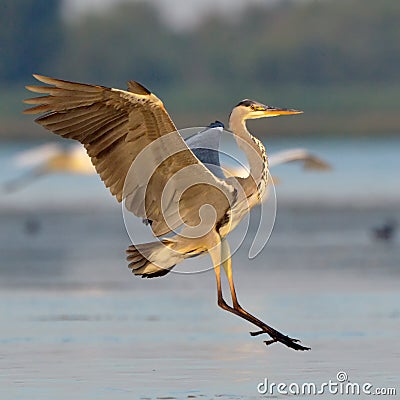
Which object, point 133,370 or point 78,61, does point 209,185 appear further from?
point 78,61

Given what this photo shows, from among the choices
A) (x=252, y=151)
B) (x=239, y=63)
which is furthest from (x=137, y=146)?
(x=239, y=63)

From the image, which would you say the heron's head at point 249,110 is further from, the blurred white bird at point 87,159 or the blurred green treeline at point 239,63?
the blurred green treeline at point 239,63

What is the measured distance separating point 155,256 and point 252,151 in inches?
35.4

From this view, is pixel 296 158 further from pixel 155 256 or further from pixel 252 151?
pixel 155 256

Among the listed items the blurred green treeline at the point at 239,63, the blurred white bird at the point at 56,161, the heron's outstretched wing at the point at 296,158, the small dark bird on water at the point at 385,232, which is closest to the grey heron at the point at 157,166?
the heron's outstretched wing at the point at 296,158

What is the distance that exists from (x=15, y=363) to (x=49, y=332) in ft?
3.63

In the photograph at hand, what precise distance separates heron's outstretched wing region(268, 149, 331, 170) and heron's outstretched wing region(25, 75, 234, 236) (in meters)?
3.60

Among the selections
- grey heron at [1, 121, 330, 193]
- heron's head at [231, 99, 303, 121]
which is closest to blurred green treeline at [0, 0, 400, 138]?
grey heron at [1, 121, 330, 193]

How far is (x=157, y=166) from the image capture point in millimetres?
8555

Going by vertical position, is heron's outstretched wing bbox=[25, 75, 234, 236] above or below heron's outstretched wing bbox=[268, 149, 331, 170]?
below

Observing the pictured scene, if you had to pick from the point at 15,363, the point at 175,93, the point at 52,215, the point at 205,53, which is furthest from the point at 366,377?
the point at 205,53

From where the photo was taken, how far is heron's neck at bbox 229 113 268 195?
9195 millimetres

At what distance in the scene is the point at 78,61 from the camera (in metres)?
44.6

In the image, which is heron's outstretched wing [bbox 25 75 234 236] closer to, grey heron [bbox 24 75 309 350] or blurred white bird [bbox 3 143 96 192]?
grey heron [bbox 24 75 309 350]
